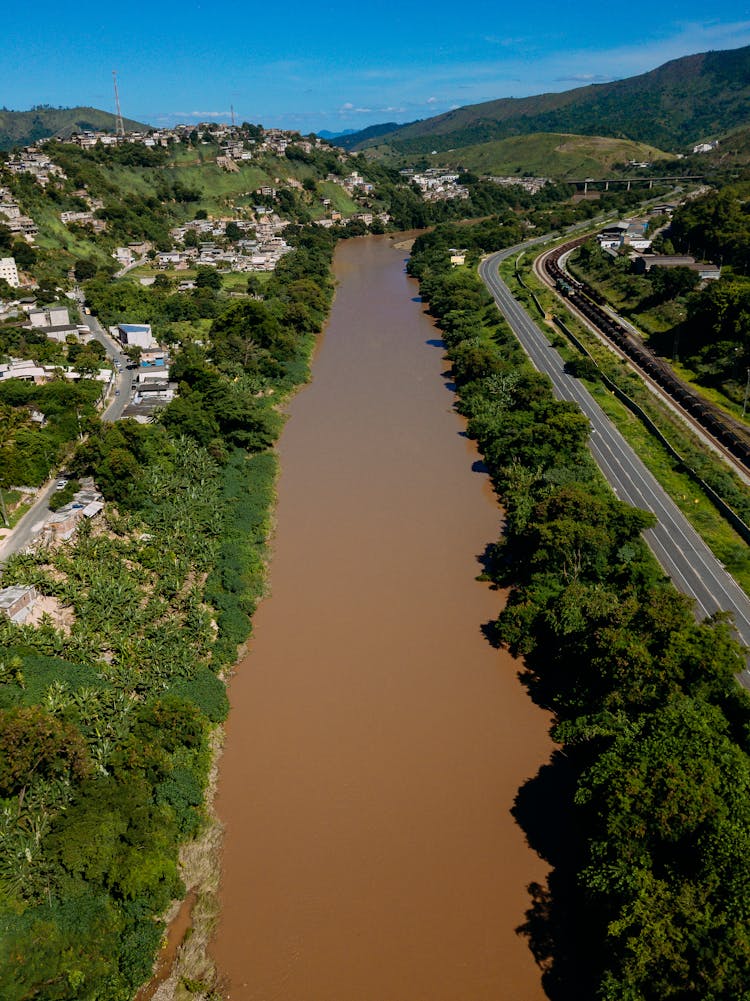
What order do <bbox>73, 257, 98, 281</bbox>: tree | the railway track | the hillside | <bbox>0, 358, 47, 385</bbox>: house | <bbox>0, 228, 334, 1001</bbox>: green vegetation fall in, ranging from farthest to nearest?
the hillside < <bbox>73, 257, 98, 281</bbox>: tree < <bbox>0, 358, 47, 385</bbox>: house < the railway track < <bbox>0, 228, 334, 1001</bbox>: green vegetation

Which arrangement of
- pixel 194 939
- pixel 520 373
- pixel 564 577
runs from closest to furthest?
pixel 194 939
pixel 564 577
pixel 520 373

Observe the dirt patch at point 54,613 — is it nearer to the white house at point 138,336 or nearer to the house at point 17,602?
the house at point 17,602

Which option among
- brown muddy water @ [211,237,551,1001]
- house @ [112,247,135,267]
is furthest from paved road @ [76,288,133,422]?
house @ [112,247,135,267]

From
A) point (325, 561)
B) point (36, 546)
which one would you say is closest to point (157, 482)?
point (36, 546)

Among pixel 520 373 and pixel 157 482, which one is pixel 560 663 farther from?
pixel 520 373

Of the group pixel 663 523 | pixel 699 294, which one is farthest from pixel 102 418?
pixel 699 294

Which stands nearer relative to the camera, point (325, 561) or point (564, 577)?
point (564, 577)

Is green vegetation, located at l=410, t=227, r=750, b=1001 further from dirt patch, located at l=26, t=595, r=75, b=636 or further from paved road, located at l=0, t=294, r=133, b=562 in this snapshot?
paved road, located at l=0, t=294, r=133, b=562
